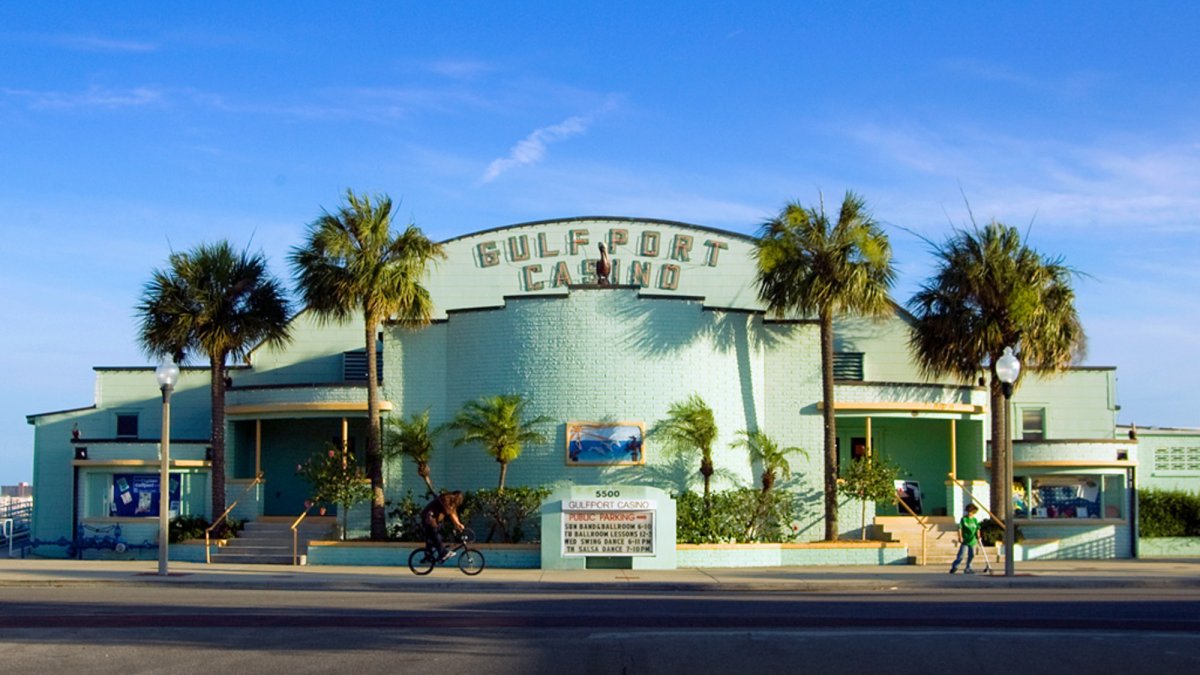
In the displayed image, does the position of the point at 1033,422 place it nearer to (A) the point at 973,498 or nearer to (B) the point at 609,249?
(A) the point at 973,498

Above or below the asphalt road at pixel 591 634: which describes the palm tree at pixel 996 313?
above

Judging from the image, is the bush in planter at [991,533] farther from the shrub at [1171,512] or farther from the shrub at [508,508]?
the shrub at [508,508]

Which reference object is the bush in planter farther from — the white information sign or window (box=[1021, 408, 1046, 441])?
the white information sign

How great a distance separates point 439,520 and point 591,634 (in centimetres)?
1298

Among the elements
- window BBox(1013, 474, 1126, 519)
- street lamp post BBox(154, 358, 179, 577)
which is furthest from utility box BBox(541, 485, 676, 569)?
window BBox(1013, 474, 1126, 519)

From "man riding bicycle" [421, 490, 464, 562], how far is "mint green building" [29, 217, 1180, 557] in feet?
15.0

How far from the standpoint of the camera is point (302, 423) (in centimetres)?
3756

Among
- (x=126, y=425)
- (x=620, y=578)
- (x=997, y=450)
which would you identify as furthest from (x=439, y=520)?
(x=126, y=425)

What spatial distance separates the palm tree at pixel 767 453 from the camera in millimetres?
31766

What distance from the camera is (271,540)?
108 feet

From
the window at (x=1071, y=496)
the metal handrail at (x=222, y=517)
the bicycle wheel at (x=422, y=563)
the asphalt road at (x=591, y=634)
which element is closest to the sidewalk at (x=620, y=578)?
the bicycle wheel at (x=422, y=563)

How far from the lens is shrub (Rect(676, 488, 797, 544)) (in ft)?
100

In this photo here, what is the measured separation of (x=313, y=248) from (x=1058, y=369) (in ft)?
61.5

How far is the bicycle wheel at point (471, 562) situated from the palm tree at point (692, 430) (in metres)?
6.16
